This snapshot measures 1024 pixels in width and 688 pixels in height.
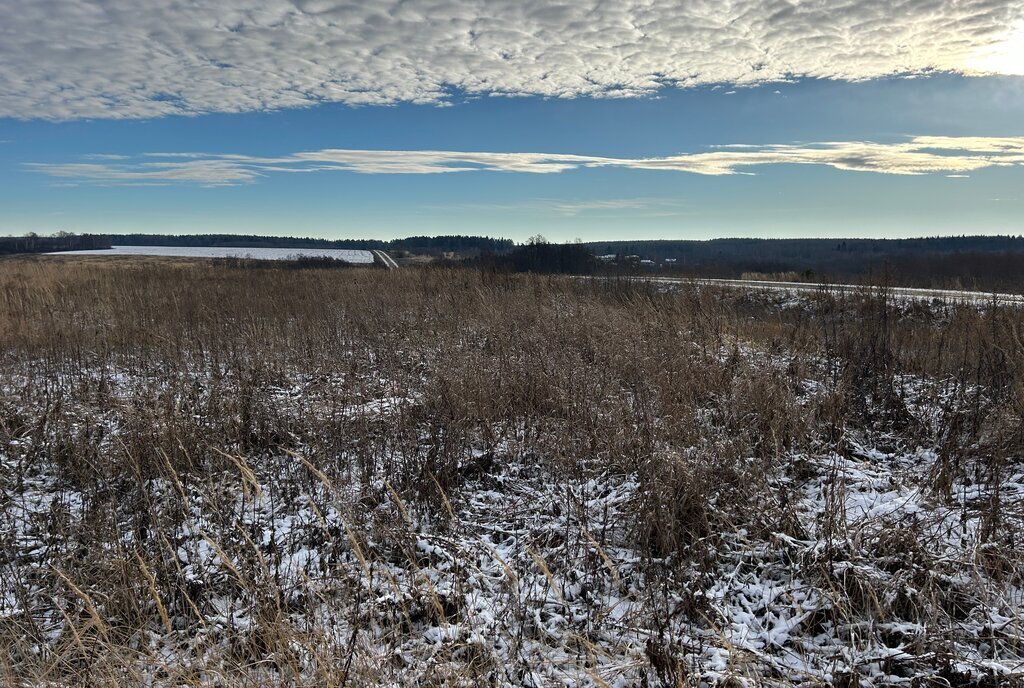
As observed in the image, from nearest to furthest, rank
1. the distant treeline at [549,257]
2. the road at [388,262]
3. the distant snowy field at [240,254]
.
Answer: the road at [388,262] → the distant treeline at [549,257] → the distant snowy field at [240,254]

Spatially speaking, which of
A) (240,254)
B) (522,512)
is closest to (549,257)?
(522,512)

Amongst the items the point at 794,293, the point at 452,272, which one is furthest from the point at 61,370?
the point at 794,293

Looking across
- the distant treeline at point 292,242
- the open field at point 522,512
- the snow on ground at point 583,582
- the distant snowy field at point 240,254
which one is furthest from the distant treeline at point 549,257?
the distant treeline at point 292,242

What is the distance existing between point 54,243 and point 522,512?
113 metres

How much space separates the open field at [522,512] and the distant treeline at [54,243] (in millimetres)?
94157

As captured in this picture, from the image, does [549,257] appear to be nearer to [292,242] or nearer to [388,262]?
[388,262]

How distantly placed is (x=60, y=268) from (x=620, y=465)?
21.6 m

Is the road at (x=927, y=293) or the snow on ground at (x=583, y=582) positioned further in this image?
the road at (x=927, y=293)

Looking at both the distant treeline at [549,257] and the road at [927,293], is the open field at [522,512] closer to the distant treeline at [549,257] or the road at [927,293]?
the road at [927,293]

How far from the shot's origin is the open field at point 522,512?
2842 mm

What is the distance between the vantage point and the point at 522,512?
434cm

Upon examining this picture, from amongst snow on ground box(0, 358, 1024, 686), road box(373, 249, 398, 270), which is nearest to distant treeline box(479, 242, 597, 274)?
road box(373, 249, 398, 270)

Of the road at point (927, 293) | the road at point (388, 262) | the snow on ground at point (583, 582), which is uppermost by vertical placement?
the road at point (388, 262)

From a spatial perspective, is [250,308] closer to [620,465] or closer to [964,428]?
[620,465]
